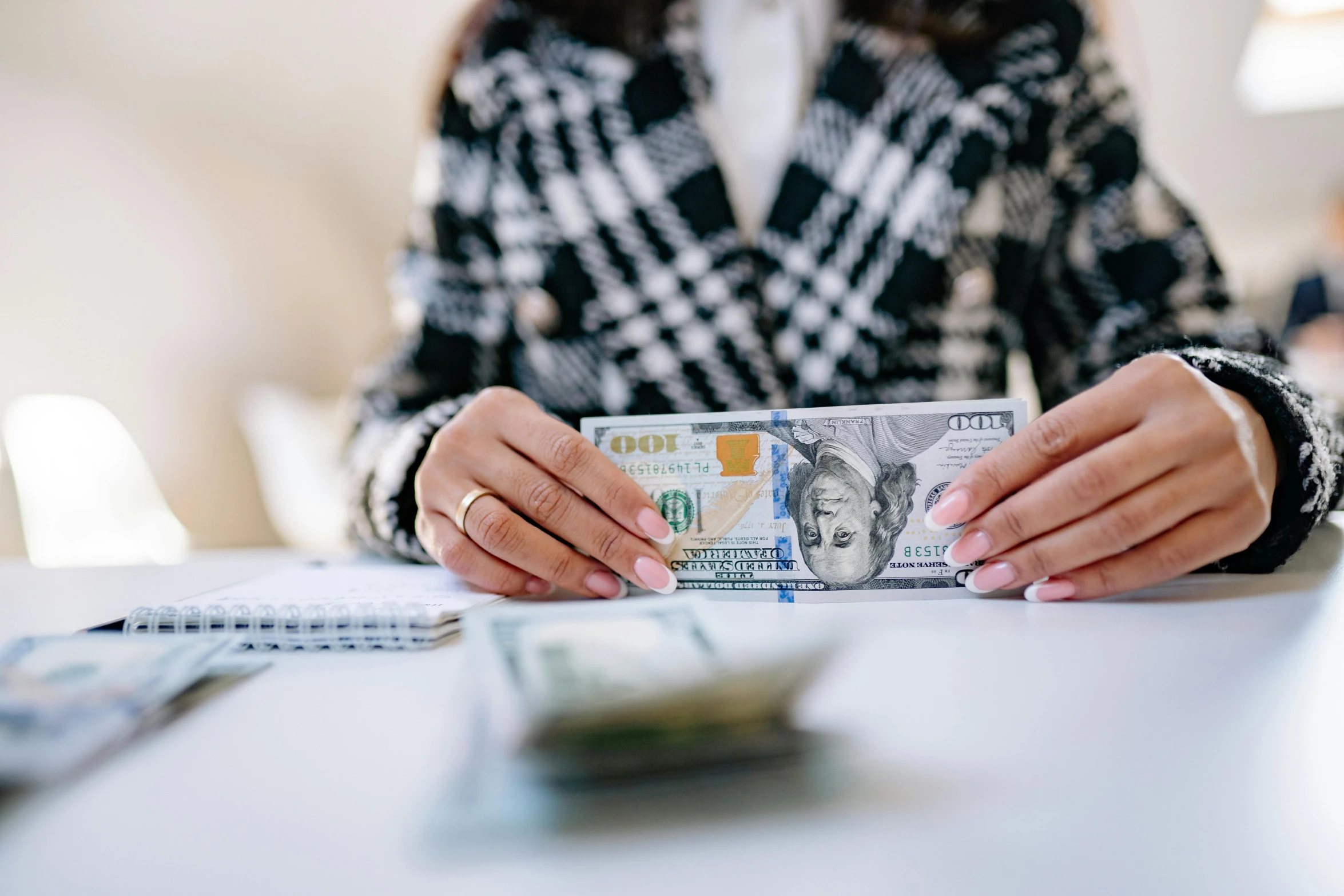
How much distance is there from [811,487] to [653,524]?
128 millimetres

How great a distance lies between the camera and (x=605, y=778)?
0.29 meters

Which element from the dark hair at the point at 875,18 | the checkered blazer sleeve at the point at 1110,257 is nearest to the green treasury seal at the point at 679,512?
the checkered blazer sleeve at the point at 1110,257

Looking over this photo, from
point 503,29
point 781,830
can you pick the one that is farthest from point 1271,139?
point 781,830

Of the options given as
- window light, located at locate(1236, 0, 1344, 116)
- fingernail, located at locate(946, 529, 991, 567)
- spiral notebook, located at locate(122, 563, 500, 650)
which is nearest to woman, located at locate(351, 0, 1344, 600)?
spiral notebook, located at locate(122, 563, 500, 650)

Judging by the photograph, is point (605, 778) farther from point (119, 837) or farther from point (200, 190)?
point (200, 190)

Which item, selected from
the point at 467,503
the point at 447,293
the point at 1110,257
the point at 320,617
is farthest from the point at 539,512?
the point at 1110,257

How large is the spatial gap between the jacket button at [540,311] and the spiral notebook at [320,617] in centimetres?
45

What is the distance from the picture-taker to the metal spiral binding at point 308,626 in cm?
51

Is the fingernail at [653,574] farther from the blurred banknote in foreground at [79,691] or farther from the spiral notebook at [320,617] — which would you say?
the blurred banknote in foreground at [79,691]

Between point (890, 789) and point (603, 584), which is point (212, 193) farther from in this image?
point (890, 789)

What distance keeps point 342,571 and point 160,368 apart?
1813 millimetres

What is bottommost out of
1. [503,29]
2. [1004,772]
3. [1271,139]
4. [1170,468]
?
[1004,772]

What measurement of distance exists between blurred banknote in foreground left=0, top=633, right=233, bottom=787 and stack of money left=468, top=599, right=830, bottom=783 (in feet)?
0.54

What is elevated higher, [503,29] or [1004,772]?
[503,29]
